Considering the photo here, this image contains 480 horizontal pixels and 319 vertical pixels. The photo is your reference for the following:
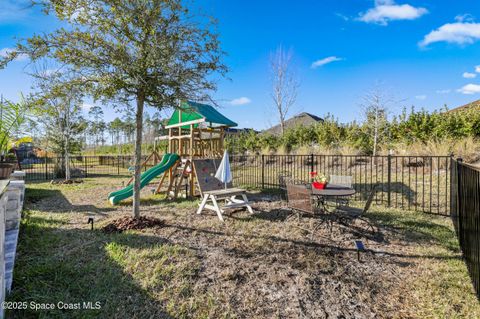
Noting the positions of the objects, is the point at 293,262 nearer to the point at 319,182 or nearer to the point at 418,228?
the point at 319,182

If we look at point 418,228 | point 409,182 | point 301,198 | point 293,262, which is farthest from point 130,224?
point 409,182

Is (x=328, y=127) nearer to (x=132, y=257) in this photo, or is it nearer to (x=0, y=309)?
(x=132, y=257)

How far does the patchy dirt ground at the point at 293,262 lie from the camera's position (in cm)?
261

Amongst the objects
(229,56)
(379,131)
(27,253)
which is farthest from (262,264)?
(379,131)

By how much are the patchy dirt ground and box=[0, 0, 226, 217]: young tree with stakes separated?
68.4 inches

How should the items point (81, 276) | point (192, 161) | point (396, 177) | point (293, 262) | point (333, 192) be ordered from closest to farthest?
point (81, 276)
point (293, 262)
point (333, 192)
point (192, 161)
point (396, 177)

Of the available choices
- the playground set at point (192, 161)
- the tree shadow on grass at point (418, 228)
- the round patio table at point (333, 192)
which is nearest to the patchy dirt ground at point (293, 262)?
the tree shadow on grass at point (418, 228)

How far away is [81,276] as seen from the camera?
9.68 ft

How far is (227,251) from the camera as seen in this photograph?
3785 mm

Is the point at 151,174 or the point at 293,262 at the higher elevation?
the point at 151,174

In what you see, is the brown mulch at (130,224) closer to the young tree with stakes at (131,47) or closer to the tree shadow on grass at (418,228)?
the young tree with stakes at (131,47)

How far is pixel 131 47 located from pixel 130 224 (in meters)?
3.20

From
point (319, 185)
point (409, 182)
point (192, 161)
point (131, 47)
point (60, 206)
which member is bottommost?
point (60, 206)

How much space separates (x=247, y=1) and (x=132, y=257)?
9.14 meters
